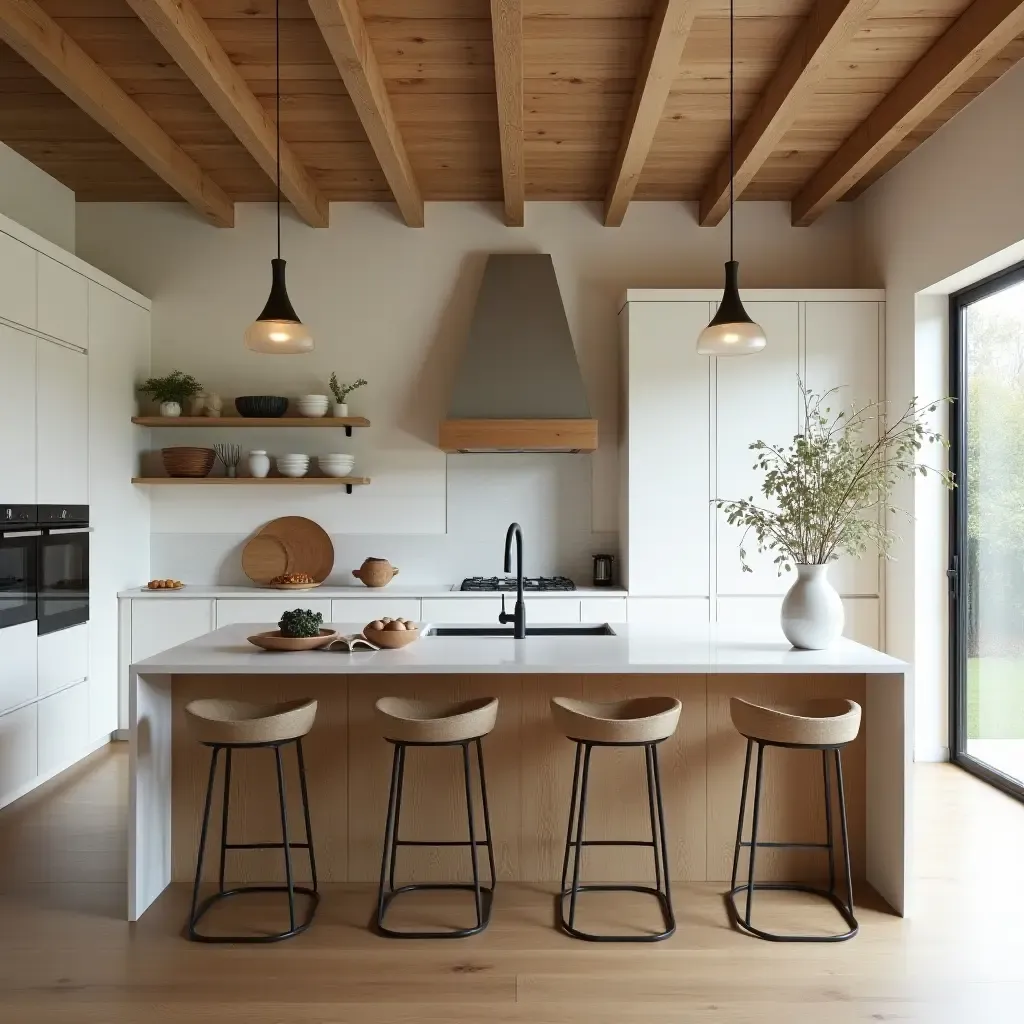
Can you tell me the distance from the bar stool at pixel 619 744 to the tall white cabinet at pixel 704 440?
6.67 feet

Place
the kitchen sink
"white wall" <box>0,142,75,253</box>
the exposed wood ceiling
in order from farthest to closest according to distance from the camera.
Result: "white wall" <box>0,142,75,253</box> → the kitchen sink → the exposed wood ceiling

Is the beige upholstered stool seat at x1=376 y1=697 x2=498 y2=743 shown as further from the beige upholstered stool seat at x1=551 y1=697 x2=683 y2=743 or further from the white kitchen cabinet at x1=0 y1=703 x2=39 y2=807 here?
the white kitchen cabinet at x1=0 y1=703 x2=39 y2=807

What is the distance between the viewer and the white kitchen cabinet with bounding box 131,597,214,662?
504 centimetres

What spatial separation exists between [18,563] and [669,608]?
319 centimetres

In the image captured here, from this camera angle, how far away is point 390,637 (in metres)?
3.16

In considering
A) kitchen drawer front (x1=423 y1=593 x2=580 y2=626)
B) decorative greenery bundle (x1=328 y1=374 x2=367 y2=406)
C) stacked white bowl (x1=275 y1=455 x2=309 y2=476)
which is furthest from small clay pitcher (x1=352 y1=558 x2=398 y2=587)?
decorative greenery bundle (x1=328 y1=374 x2=367 y2=406)

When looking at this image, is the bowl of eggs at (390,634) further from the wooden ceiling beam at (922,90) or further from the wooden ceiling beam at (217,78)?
the wooden ceiling beam at (922,90)

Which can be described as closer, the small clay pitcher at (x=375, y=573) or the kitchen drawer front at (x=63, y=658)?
the kitchen drawer front at (x=63, y=658)

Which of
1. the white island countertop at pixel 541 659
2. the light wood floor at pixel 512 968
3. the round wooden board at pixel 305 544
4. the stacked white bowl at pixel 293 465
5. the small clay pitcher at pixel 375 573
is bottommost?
the light wood floor at pixel 512 968

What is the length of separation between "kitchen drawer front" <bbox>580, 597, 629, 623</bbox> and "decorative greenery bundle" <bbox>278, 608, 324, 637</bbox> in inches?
81.6

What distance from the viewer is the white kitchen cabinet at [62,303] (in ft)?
13.9

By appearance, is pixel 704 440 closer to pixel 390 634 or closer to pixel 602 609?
pixel 602 609

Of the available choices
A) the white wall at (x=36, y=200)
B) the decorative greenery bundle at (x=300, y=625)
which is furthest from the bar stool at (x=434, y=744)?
the white wall at (x=36, y=200)

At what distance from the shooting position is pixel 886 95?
13.4 ft
